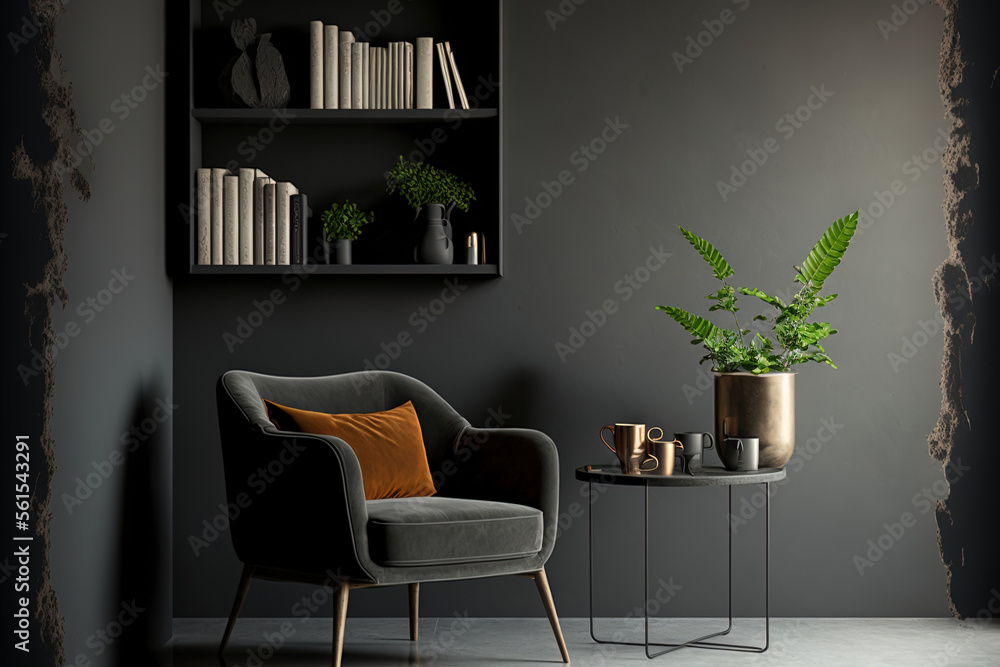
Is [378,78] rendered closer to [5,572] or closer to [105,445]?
[105,445]

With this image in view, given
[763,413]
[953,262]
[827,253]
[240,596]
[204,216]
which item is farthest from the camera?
[953,262]

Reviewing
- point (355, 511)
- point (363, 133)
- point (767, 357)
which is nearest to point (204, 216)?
point (363, 133)

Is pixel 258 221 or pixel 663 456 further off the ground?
pixel 258 221

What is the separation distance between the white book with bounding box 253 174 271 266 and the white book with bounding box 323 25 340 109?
350 mm

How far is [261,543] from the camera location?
245cm

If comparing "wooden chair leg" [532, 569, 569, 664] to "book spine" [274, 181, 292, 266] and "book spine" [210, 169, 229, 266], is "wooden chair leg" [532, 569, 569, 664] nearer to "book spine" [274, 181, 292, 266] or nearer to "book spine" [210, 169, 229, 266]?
"book spine" [274, 181, 292, 266]

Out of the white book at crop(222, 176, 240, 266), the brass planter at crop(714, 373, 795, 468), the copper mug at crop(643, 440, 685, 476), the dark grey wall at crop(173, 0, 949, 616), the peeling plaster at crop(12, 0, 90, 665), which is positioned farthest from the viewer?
the dark grey wall at crop(173, 0, 949, 616)

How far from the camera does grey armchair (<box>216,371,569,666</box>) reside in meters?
2.27

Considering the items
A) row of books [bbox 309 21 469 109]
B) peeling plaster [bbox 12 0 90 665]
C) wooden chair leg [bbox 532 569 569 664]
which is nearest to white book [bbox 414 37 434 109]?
row of books [bbox 309 21 469 109]

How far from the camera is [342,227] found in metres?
3.05

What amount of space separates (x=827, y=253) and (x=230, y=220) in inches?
76.5

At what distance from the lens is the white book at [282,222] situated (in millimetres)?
2961

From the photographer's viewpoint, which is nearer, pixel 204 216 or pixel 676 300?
pixel 204 216

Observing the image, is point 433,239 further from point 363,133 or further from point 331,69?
point 331,69
